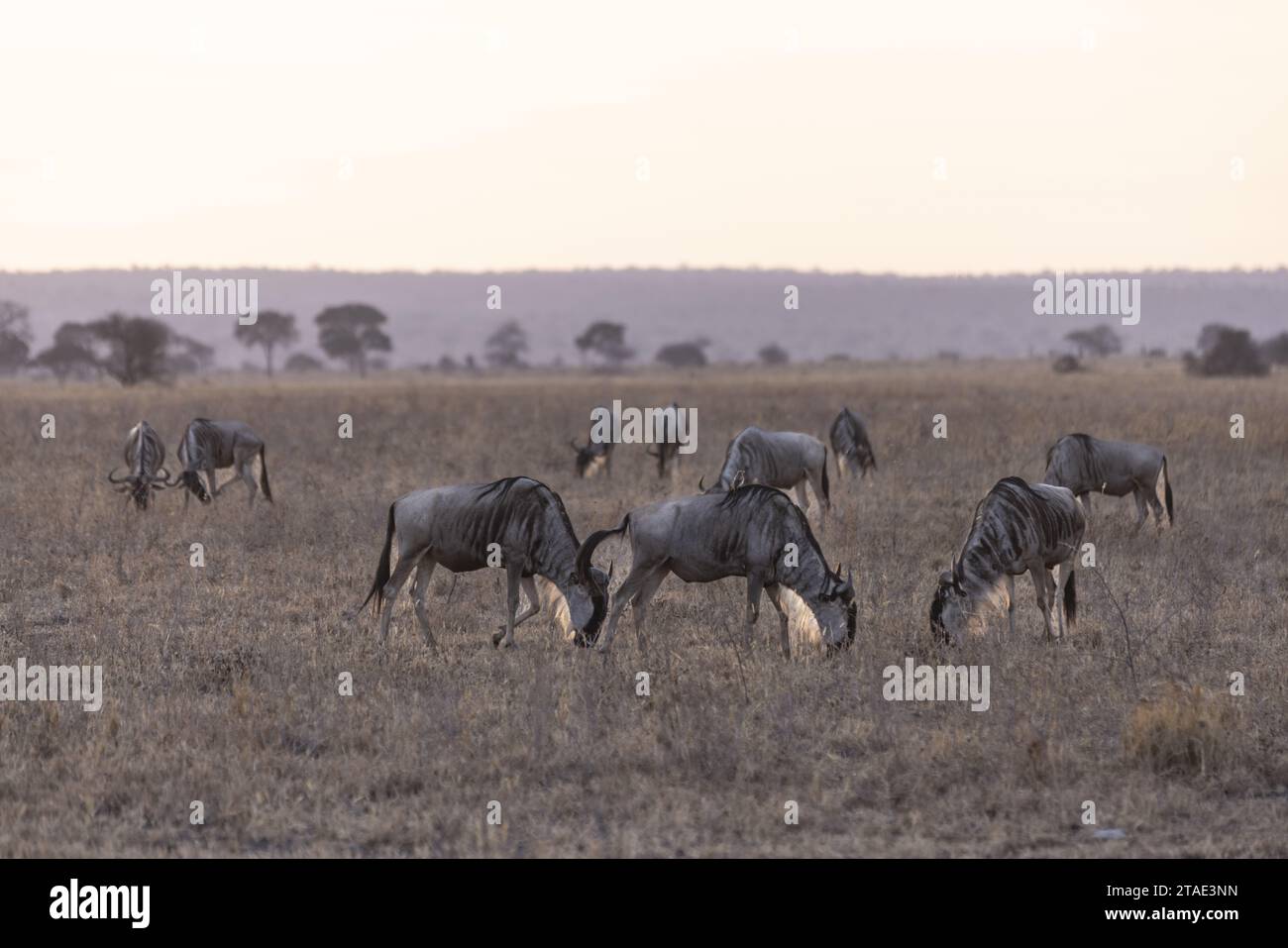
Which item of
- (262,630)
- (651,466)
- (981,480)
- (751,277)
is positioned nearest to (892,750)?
(262,630)

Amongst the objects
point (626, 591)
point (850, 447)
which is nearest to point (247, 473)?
point (850, 447)

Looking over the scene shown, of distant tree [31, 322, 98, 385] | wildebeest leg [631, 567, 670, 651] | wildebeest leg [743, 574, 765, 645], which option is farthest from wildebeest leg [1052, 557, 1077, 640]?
distant tree [31, 322, 98, 385]

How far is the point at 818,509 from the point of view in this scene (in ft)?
49.2

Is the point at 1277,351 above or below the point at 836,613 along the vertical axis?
above

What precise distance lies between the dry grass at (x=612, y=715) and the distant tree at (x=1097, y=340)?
288 ft

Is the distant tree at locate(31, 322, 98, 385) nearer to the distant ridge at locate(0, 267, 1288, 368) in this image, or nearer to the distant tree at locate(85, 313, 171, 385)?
the distant tree at locate(85, 313, 171, 385)

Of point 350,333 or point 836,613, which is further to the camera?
point 350,333

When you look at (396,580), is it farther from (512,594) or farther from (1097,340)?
(1097,340)

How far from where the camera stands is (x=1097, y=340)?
328 feet

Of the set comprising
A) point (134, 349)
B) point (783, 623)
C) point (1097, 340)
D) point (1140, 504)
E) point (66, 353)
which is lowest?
point (783, 623)

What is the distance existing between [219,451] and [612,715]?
34.5ft

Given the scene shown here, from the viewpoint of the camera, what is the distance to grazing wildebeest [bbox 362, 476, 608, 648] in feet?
30.6

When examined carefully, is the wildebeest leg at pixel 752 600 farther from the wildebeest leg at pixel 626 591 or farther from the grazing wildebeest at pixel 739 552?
the wildebeest leg at pixel 626 591
